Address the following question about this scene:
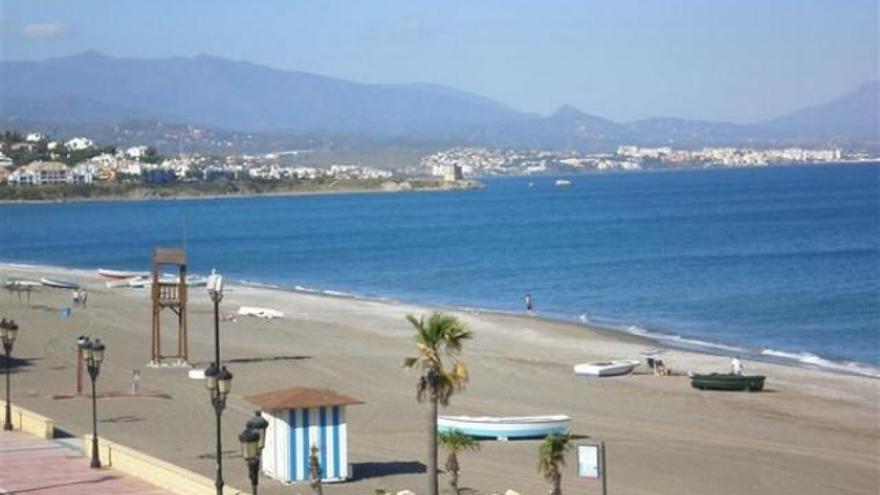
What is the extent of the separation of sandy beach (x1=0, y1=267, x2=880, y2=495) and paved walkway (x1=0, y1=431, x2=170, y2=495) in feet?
7.44

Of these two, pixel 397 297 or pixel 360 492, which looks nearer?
pixel 360 492

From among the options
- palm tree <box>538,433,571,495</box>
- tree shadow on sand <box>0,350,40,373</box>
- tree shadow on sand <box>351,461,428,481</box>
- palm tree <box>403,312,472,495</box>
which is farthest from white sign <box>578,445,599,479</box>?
tree shadow on sand <box>0,350,40,373</box>

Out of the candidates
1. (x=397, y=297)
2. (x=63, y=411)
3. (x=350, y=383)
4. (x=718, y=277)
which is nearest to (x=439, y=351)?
(x=63, y=411)

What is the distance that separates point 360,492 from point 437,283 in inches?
1970

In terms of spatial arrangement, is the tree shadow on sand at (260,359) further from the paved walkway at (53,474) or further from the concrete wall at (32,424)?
the paved walkway at (53,474)

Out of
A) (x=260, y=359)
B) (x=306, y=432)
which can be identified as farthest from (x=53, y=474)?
(x=260, y=359)

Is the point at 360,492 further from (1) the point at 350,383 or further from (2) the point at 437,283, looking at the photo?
(2) the point at 437,283

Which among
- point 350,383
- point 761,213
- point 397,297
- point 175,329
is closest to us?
point 350,383

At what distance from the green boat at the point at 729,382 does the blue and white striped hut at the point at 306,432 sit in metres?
13.7

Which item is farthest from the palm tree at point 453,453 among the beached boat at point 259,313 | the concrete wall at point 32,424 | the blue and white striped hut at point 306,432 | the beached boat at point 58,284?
the beached boat at point 58,284

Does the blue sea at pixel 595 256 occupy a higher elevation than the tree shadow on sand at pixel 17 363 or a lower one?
lower

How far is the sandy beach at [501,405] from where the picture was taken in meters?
24.2

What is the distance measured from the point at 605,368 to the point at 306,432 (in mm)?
15665

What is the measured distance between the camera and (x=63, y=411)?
29578mm
